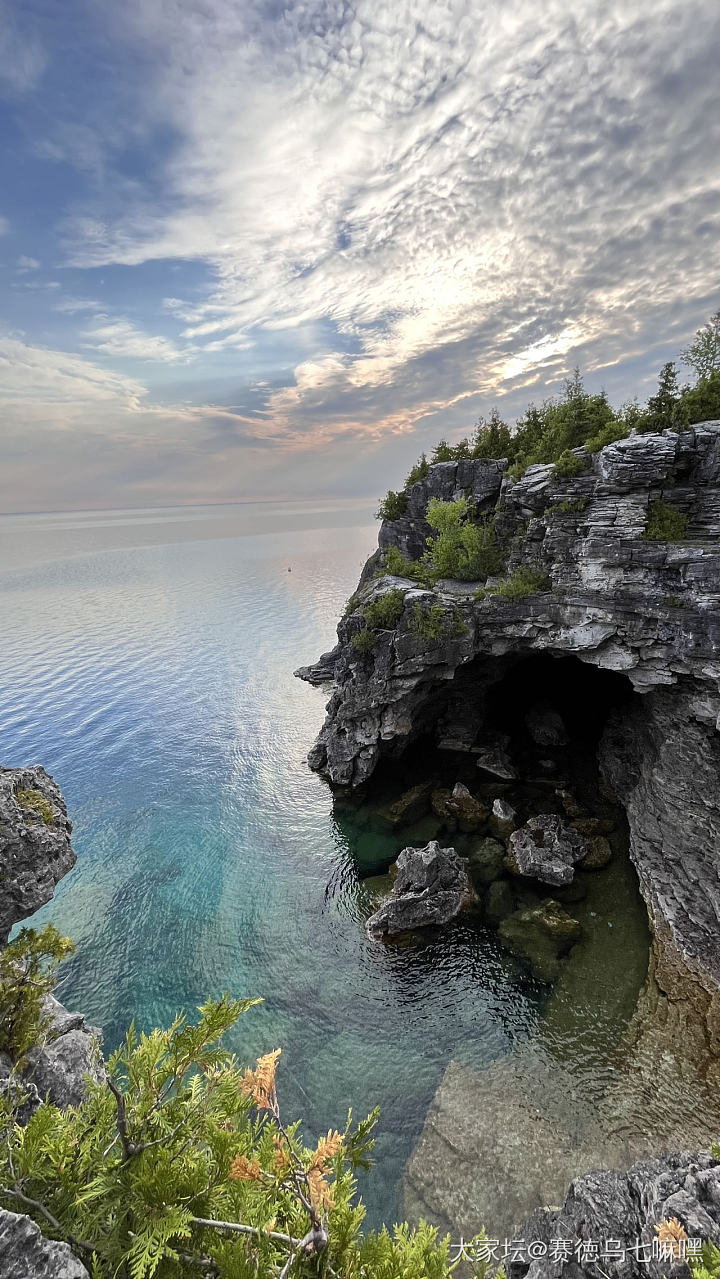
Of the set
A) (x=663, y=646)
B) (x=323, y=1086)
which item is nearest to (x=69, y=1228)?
(x=323, y=1086)

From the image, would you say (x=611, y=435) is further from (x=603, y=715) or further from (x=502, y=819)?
(x=502, y=819)

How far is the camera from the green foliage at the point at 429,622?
80.2 ft

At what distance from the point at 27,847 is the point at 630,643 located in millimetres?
20867

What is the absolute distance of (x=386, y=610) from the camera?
2569 cm

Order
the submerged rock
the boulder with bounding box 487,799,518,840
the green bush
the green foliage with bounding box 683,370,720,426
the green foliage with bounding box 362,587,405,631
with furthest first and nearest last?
the green foliage with bounding box 362,587,405,631, the boulder with bounding box 487,799,518,840, the submerged rock, the green bush, the green foliage with bounding box 683,370,720,426

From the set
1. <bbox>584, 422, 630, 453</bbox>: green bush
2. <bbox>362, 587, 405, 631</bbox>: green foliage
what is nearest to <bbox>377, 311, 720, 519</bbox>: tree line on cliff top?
<bbox>584, 422, 630, 453</bbox>: green bush

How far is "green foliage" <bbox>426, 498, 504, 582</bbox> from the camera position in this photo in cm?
2694

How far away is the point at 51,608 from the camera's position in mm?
69500

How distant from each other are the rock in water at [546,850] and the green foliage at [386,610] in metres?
11.9

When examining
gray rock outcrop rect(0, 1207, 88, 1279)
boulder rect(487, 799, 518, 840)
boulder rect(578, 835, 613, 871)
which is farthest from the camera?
boulder rect(487, 799, 518, 840)

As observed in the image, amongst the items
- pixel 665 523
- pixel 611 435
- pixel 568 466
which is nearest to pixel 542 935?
pixel 665 523

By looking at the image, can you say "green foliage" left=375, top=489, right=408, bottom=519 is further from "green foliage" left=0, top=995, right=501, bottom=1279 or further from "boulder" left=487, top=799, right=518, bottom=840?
"green foliage" left=0, top=995, right=501, bottom=1279

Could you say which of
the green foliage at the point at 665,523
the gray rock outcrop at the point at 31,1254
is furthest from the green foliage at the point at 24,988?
the green foliage at the point at 665,523

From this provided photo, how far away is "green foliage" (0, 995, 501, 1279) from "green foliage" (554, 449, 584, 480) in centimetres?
2222
